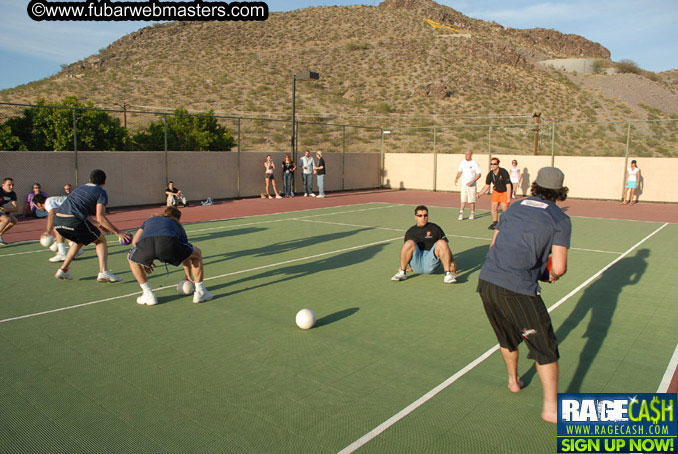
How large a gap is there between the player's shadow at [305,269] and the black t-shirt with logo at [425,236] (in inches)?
65.9

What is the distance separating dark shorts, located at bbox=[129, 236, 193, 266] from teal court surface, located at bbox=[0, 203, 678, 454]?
0.67 metres

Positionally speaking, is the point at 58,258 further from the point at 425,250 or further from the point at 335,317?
the point at 425,250

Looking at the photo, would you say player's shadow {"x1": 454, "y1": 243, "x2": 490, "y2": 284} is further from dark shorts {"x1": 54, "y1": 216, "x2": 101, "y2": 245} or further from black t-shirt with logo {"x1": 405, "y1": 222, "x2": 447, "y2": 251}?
Answer: dark shorts {"x1": 54, "y1": 216, "x2": 101, "y2": 245}

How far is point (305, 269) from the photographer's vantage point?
364 inches

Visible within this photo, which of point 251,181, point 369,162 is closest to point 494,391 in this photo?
point 251,181

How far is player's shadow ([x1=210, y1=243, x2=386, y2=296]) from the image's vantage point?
828 centimetres

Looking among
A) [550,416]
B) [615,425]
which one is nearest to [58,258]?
[550,416]

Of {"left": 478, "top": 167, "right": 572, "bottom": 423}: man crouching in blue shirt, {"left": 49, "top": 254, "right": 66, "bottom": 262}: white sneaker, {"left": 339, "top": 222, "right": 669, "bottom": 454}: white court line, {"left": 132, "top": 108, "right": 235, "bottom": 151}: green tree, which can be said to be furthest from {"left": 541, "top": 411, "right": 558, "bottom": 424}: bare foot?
{"left": 132, "top": 108, "right": 235, "bottom": 151}: green tree


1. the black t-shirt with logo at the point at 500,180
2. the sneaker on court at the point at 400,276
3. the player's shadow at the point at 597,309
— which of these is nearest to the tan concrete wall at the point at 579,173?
the black t-shirt with logo at the point at 500,180

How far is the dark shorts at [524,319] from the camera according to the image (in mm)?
3797

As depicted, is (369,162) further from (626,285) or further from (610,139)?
(610,139)

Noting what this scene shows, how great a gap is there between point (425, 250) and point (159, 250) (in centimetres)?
399

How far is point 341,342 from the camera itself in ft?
18.8

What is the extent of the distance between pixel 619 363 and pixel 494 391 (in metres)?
1.52
